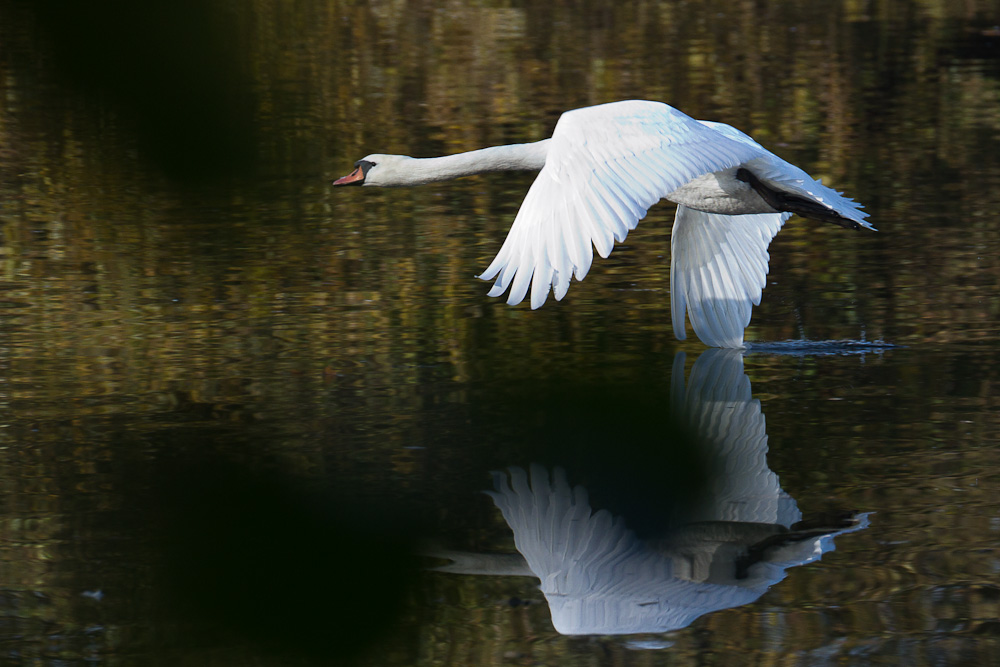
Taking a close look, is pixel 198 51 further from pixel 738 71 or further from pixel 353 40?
pixel 353 40

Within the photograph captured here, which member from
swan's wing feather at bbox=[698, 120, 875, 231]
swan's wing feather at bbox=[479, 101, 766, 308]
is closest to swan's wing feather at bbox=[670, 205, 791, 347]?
swan's wing feather at bbox=[698, 120, 875, 231]

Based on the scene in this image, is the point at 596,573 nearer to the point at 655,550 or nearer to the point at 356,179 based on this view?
the point at 655,550

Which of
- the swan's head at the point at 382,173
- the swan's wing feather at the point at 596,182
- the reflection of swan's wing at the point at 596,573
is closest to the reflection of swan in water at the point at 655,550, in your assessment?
the reflection of swan's wing at the point at 596,573

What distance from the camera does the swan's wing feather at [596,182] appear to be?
14.5 ft

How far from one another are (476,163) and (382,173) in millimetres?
584

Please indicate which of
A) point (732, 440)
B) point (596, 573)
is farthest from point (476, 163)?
point (596, 573)

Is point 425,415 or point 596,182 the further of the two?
point 425,415

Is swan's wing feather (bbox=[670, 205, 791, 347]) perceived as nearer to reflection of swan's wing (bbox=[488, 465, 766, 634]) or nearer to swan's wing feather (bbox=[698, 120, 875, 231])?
swan's wing feather (bbox=[698, 120, 875, 231])

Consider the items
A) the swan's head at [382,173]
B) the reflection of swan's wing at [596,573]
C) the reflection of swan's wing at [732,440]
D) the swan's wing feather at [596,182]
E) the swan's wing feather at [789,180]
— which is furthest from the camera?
the swan's head at [382,173]

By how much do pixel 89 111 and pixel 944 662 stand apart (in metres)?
2.67

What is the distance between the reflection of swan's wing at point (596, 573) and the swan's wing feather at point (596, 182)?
80 cm

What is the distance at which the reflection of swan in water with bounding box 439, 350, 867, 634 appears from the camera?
380 centimetres

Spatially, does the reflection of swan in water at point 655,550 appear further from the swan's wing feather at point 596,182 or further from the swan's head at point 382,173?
the swan's head at point 382,173

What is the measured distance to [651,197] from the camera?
194 inches
